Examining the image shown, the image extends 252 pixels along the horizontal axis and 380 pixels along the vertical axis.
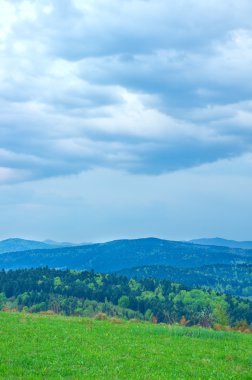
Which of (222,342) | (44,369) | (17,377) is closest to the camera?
(17,377)

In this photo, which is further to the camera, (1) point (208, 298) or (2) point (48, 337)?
(1) point (208, 298)

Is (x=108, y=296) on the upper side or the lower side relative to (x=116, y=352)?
lower

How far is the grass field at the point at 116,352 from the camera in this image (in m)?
20.3

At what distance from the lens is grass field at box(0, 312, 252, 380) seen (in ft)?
66.5

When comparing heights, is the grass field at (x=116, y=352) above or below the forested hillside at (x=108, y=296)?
above

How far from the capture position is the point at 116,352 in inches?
964

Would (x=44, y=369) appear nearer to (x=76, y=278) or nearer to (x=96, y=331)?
(x=96, y=331)

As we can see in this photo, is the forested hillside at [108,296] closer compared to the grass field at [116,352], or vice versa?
the grass field at [116,352]

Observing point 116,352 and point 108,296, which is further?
point 108,296

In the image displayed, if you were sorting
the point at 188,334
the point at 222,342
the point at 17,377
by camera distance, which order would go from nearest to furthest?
the point at 17,377 < the point at 222,342 < the point at 188,334

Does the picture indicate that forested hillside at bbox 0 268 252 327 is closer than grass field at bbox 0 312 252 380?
No

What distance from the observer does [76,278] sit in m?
142

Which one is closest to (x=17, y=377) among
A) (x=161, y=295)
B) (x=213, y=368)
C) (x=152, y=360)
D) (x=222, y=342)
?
(x=152, y=360)

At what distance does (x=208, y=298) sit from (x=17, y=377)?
4811 inches
